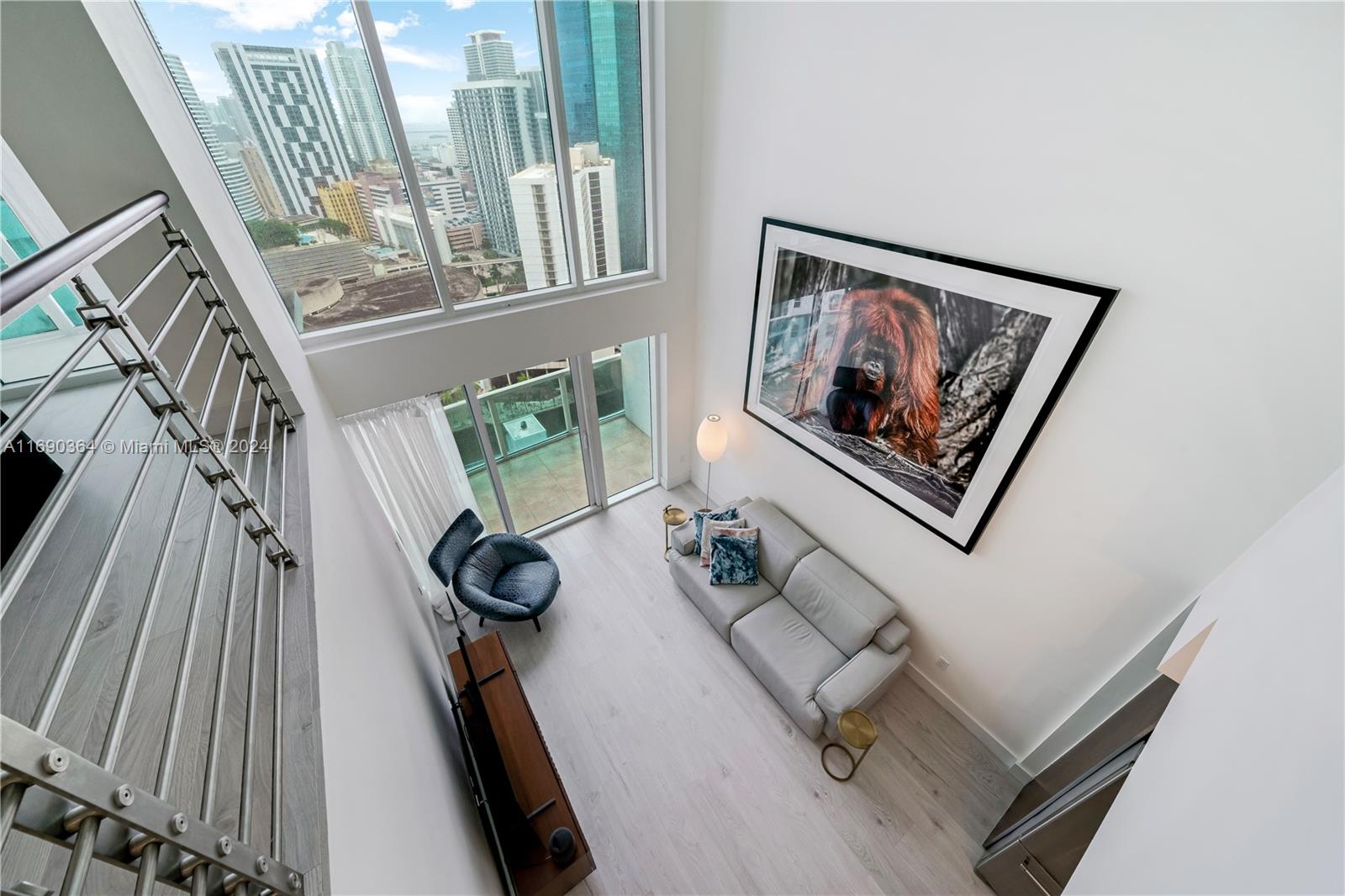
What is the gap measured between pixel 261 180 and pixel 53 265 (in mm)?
2297

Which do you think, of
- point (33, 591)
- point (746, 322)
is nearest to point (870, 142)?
point (746, 322)

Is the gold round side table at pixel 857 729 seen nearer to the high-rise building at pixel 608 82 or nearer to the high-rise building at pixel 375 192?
the high-rise building at pixel 608 82

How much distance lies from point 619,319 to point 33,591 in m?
3.04

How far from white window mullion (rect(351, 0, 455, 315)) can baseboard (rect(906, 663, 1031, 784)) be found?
3.92 metres

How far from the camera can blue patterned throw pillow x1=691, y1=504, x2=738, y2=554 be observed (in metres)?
3.76

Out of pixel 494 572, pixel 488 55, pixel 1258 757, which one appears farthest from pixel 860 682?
pixel 488 55

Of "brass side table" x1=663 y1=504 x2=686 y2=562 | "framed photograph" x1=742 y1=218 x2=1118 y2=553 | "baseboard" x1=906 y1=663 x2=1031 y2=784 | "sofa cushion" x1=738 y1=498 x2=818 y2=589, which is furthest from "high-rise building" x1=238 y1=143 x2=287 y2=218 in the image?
"baseboard" x1=906 y1=663 x2=1031 y2=784

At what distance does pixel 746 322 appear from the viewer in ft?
11.5

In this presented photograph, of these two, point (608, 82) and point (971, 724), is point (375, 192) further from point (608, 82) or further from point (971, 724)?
point (971, 724)

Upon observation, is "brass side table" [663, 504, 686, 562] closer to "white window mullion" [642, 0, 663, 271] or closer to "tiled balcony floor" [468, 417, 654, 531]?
"tiled balcony floor" [468, 417, 654, 531]

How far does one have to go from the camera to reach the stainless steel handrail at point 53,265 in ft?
2.02

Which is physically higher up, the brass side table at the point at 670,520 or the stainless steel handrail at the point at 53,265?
the stainless steel handrail at the point at 53,265

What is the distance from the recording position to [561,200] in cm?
321

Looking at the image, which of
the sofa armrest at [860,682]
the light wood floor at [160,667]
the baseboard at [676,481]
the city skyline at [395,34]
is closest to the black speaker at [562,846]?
the sofa armrest at [860,682]
